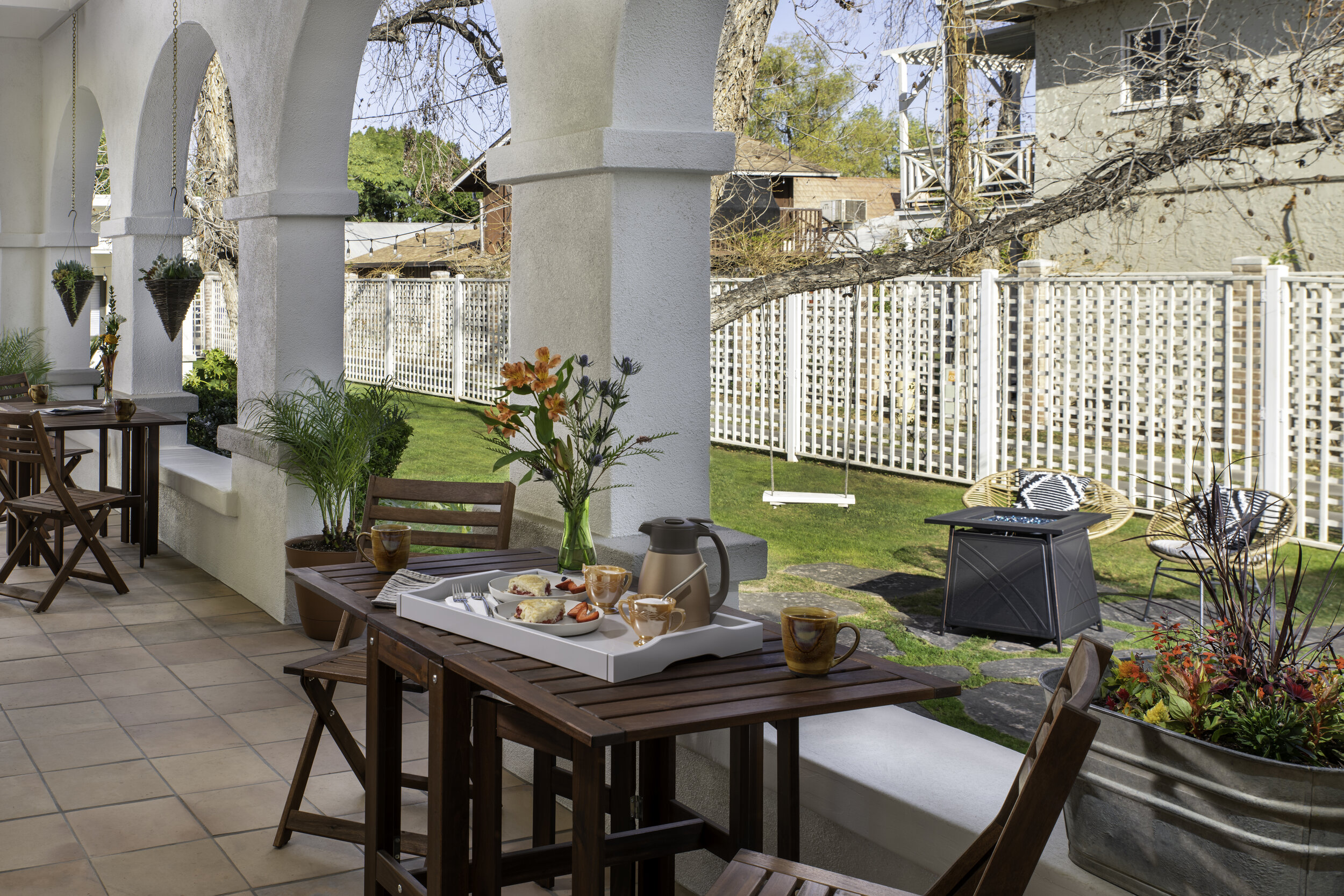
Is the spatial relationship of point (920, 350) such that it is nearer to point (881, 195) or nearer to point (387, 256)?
point (387, 256)

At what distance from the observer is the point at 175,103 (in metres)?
6.77

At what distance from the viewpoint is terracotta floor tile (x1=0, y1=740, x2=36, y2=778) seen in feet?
11.5

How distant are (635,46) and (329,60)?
2434 millimetres

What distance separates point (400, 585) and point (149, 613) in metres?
3.43

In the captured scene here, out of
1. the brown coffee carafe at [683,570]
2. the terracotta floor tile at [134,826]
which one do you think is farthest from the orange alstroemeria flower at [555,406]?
the terracotta floor tile at [134,826]

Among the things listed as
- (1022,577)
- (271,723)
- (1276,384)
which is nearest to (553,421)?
(271,723)

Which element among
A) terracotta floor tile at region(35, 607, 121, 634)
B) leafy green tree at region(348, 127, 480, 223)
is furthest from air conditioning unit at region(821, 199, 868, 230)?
terracotta floor tile at region(35, 607, 121, 634)

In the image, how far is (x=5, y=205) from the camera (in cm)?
938

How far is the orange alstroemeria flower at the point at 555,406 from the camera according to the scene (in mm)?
2549

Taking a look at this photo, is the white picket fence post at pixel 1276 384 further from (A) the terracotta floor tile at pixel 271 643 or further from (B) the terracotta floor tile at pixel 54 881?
(B) the terracotta floor tile at pixel 54 881

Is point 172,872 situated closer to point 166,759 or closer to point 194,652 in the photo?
point 166,759

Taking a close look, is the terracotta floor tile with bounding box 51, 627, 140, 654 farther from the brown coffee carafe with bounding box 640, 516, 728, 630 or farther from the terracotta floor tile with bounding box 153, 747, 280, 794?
the brown coffee carafe with bounding box 640, 516, 728, 630

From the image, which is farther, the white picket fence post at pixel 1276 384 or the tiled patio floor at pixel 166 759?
the white picket fence post at pixel 1276 384

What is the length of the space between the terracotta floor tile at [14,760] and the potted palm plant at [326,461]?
134 cm
